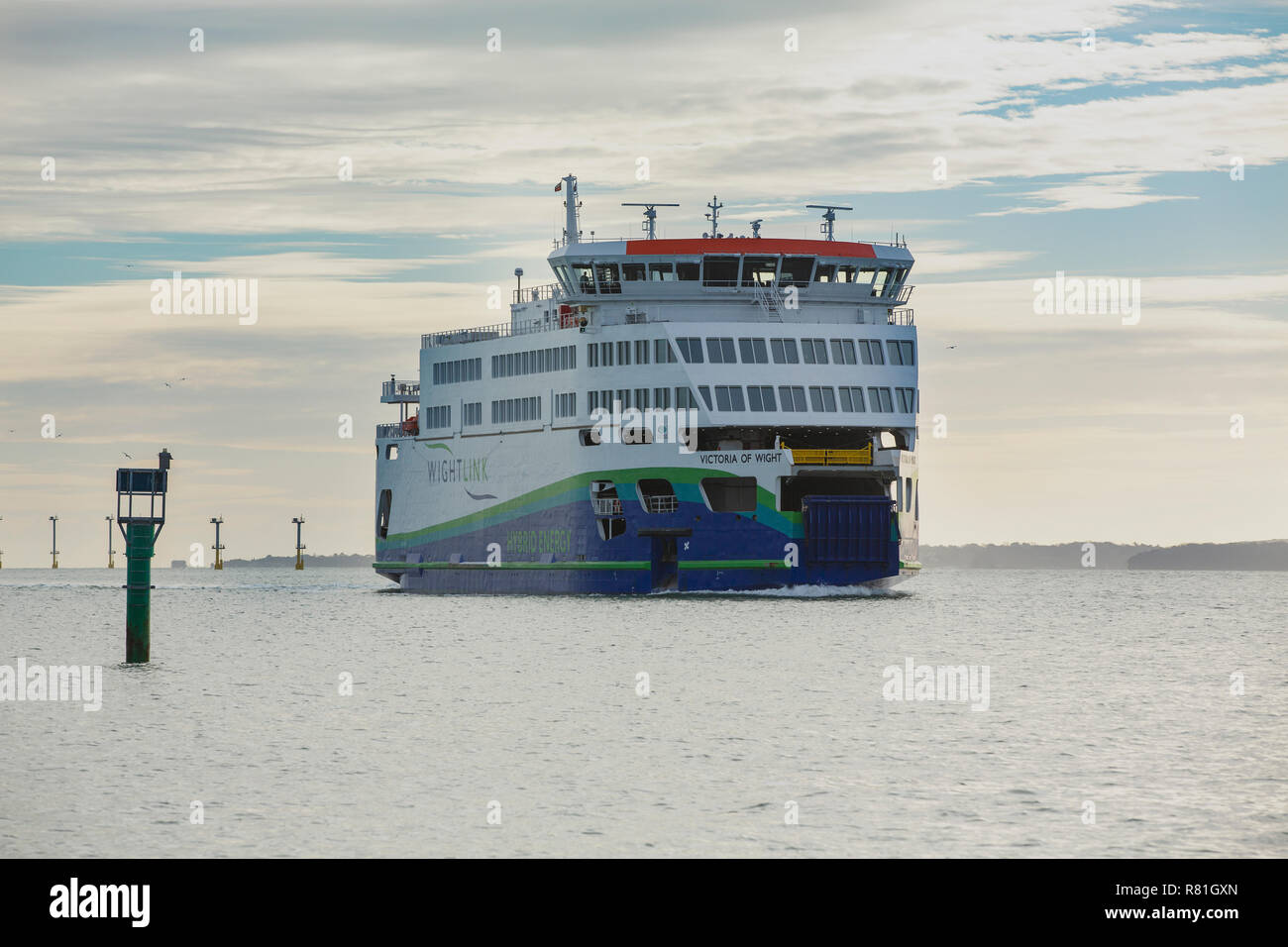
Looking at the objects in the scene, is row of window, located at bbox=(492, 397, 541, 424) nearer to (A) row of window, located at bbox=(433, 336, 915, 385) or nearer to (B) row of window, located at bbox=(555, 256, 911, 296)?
(A) row of window, located at bbox=(433, 336, 915, 385)

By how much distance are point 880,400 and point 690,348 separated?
7925 millimetres

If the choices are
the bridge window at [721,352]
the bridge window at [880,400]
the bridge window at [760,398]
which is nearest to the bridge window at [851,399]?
the bridge window at [880,400]

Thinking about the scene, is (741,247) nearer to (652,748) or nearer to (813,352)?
(813,352)

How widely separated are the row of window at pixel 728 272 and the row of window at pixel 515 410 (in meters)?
6.23

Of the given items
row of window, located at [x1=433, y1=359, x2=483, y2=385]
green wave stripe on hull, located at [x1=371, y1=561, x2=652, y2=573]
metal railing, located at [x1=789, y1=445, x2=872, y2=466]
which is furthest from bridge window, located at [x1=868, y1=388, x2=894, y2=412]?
row of window, located at [x1=433, y1=359, x2=483, y2=385]

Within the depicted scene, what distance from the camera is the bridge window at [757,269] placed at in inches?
2859

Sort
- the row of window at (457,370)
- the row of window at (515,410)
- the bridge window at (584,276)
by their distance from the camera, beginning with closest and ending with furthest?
the bridge window at (584,276) → the row of window at (515,410) → the row of window at (457,370)

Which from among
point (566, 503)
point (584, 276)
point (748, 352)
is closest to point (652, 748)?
point (748, 352)

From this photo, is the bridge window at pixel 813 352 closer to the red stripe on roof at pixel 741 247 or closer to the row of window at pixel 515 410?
the red stripe on roof at pixel 741 247

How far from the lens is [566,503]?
244 ft

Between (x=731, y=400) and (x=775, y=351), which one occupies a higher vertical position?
(x=775, y=351)
